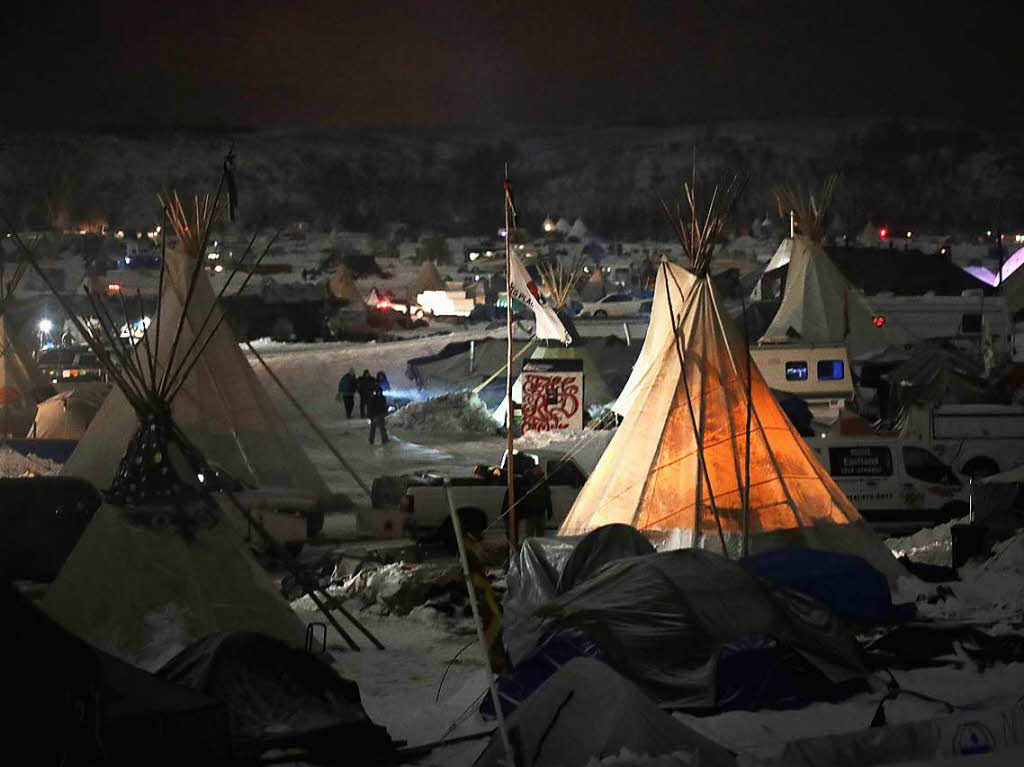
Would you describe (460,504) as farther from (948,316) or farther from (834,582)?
(948,316)

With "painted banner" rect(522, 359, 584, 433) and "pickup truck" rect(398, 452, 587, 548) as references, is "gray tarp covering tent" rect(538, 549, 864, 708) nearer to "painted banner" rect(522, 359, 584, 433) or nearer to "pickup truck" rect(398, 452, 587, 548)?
"pickup truck" rect(398, 452, 587, 548)

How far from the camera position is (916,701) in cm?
801

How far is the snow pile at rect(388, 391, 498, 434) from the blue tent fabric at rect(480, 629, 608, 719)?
14.7 metres

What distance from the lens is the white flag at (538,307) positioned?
52.3 feet

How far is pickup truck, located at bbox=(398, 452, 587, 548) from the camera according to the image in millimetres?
13859

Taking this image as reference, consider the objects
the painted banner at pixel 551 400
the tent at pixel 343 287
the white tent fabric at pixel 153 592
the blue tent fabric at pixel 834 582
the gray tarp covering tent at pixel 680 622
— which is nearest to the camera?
the gray tarp covering tent at pixel 680 622

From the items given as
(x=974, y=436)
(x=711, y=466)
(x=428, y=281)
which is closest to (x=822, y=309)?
(x=974, y=436)

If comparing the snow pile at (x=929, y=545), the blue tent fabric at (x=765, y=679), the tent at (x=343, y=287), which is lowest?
the snow pile at (x=929, y=545)

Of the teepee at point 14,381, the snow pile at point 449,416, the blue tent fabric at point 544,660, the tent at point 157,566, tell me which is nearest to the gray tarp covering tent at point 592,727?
the blue tent fabric at point 544,660

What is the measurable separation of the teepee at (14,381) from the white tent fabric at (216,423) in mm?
6866

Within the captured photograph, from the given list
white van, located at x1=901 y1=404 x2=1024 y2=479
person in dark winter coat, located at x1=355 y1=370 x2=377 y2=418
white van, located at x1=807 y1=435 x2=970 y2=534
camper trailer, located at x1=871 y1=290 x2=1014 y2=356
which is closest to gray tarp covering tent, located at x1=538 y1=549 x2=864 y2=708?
white van, located at x1=807 y1=435 x2=970 y2=534

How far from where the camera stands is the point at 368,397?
75.8ft

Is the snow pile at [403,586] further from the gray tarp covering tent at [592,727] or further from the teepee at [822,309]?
the teepee at [822,309]

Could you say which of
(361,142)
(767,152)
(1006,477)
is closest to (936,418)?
(1006,477)
